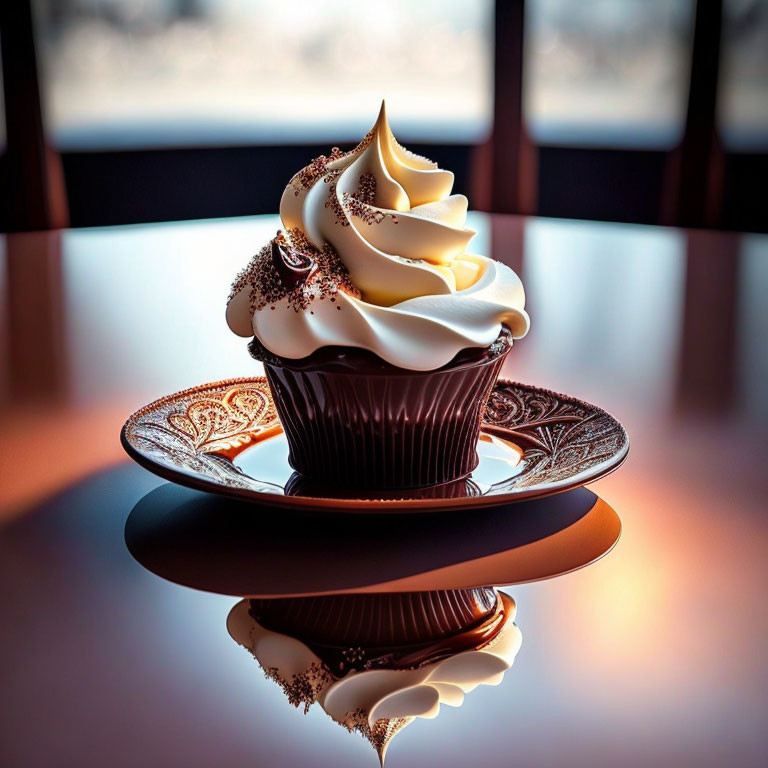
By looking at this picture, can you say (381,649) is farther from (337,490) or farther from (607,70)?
(607,70)

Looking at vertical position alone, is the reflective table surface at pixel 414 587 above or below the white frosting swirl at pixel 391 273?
below

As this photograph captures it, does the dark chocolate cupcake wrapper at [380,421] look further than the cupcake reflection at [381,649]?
Yes

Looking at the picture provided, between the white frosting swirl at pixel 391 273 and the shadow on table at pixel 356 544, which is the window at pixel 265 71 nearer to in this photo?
the white frosting swirl at pixel 391 273

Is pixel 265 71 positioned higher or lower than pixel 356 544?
higher

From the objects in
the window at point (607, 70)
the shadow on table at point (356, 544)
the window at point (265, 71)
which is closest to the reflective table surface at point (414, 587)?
the shadow on table at point (356, 544)

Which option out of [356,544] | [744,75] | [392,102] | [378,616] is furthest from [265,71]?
[378,616]

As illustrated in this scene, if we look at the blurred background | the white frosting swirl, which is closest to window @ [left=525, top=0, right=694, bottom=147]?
the blurred background

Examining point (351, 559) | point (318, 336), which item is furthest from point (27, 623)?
point (318, 336)
